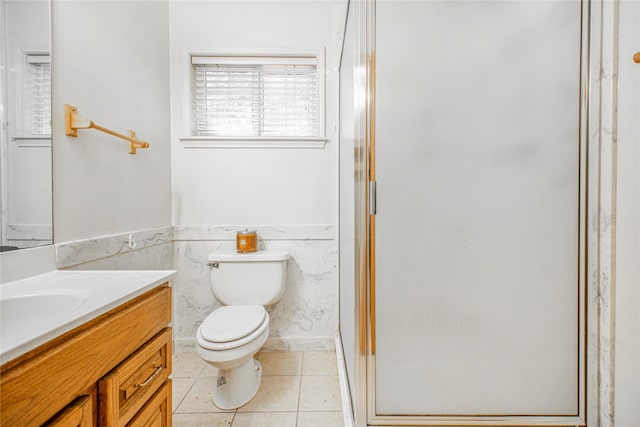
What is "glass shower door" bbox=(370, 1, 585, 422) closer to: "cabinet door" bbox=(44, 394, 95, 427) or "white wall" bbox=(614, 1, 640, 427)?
"white wall" bbox=(614, 1, 640, 427)

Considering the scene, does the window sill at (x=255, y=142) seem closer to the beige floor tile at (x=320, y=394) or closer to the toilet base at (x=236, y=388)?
the toilet base at (x=236, y=388)

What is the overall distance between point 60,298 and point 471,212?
4.15 feet

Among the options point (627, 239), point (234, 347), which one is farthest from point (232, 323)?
point (627, 239)

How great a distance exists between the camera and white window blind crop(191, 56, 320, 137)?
1780mm

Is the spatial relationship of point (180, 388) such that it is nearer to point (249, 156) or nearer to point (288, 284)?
point (288, 284)

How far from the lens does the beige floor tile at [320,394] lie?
1.29 meters

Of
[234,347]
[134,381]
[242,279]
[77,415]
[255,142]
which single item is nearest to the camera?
[77,415]

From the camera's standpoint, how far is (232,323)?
1.26 meters

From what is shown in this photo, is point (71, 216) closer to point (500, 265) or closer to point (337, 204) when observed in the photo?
point (337, 204)

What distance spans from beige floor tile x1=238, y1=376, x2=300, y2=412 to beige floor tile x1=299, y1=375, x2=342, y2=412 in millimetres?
39

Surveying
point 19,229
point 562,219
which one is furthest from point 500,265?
point 19,229

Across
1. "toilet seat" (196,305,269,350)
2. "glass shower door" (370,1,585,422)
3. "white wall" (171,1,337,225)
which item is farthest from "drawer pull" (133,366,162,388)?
"white wall" (171,1,337,225)

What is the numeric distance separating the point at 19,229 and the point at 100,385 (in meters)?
0.63

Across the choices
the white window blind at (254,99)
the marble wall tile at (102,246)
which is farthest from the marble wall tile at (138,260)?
the white window blind at (254,99)
